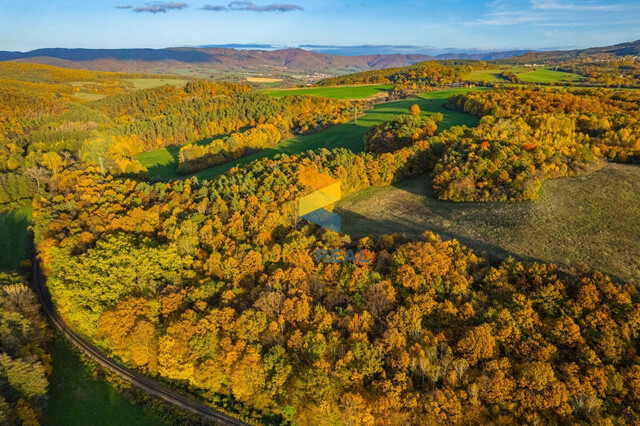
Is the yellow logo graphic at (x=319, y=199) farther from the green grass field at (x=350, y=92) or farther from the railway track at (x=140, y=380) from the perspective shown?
the green grass field at (x=350, y=92)

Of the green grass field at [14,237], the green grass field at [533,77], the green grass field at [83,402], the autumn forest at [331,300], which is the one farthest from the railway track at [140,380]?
the green grass field at [533,77]

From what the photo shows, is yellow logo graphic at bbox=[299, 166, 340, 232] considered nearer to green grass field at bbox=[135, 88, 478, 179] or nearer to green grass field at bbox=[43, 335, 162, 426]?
green grass field at bbox=[43, 335, 162, 426]

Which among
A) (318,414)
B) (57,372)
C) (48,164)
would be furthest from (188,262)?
(48,164)

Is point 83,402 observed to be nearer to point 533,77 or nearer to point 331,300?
point 331,300

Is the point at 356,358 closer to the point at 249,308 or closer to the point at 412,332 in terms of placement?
the point at 412,332

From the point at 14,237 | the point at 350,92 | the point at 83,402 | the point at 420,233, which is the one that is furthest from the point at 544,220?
the point at 350,92

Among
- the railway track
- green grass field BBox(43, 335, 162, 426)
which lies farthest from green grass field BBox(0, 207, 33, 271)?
green grass field BBox(43, 335, 162, 426)
